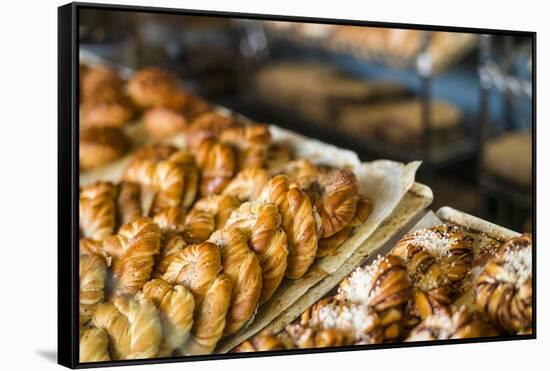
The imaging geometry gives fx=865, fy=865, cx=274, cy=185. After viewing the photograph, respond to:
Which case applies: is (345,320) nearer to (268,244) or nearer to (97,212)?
(268,244)

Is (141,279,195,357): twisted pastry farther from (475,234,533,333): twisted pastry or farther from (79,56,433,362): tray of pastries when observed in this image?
(475,234,533,333): twisted pastry

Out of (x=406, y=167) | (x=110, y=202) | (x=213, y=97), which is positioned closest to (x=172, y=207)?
(x=110, y=202)

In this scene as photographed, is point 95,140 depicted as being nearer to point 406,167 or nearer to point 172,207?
point 172,207

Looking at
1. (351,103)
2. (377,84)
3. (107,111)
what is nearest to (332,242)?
(107,111)

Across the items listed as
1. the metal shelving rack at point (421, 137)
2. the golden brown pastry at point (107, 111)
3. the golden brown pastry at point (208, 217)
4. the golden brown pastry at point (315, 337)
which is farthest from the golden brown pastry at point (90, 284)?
the metal shelving rack at point (421, 137)

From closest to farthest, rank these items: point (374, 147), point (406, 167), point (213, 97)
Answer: point (406, 167)
point (374, 147)
point (213, 97)
